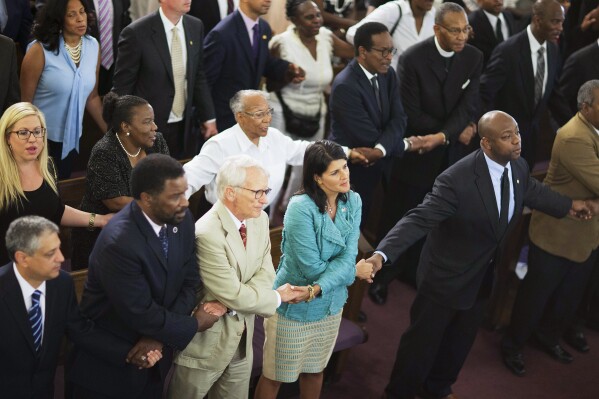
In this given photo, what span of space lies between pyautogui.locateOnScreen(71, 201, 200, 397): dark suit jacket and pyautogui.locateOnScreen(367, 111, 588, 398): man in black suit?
103cm

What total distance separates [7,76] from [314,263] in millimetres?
1882

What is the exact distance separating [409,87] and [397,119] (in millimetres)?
346

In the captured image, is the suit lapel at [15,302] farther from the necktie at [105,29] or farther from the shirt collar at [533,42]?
the shirt collar at [533,42]

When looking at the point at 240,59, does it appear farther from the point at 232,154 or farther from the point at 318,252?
the point at 318,252

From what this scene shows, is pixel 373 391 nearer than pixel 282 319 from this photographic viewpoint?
No

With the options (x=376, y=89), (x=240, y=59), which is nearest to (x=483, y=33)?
(x=376, y=89)

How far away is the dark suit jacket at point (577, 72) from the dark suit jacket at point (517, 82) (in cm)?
12

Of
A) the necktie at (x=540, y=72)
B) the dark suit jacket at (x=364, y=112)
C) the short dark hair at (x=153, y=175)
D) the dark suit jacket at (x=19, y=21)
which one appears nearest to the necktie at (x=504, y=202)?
the dark suit jacket at (x=364, y=112)

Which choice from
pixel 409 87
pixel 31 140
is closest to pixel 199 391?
pixel 31 140

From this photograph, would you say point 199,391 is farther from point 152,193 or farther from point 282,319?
point 152,193

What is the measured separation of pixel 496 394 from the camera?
5.00 meters

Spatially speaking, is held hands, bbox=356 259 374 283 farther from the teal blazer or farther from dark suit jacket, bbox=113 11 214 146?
dark suit jacket, bbox=113 11 214 146

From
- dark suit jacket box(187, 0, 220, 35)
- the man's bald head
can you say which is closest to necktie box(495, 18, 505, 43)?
dark suit jacket box(187, 0, 220, 35)

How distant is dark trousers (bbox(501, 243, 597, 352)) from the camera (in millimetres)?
5129
